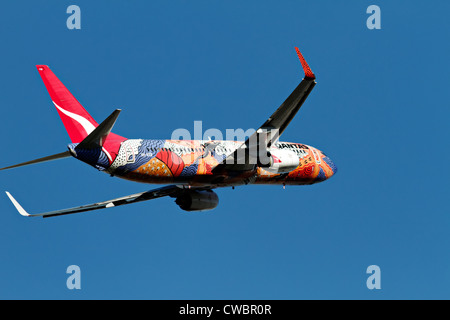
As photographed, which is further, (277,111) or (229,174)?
(229,174)

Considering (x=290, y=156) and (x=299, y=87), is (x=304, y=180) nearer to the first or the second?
(x=290, y=156)

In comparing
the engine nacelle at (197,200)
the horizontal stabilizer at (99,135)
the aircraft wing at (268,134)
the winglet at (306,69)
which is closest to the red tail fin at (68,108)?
the horizontal stabilizer at (99,135)

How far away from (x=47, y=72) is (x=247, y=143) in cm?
1103

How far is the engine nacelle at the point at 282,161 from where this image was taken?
47.3 m

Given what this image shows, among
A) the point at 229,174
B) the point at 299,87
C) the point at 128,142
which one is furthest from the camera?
the point at 229,174

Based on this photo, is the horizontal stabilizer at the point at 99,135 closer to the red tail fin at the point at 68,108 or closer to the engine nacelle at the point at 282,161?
the red tail fin at the point at 68,108

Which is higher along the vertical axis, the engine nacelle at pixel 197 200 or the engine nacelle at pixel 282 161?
the engine nacelle at pixel 282 161

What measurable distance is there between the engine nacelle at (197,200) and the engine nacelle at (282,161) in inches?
189

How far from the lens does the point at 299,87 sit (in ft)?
132

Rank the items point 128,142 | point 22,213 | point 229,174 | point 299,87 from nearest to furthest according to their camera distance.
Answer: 1. point 299,87
2. point 128,142
3. point 229,174
4. point 22,213

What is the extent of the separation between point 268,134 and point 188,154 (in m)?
4.60

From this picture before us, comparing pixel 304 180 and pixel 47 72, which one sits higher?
pixel 47 72

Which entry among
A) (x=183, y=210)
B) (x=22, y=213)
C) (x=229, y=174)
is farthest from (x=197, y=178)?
(x=22, y=213)

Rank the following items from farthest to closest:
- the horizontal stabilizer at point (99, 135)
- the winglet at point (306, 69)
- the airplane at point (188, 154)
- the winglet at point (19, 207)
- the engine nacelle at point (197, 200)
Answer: the winglet at point (19, 207) < the engine nacelle at point (197, 200) < the airplane at point (188, 154) < the horizontal stabilizer at point (99, 135) < the winglet at point (306, 69)
